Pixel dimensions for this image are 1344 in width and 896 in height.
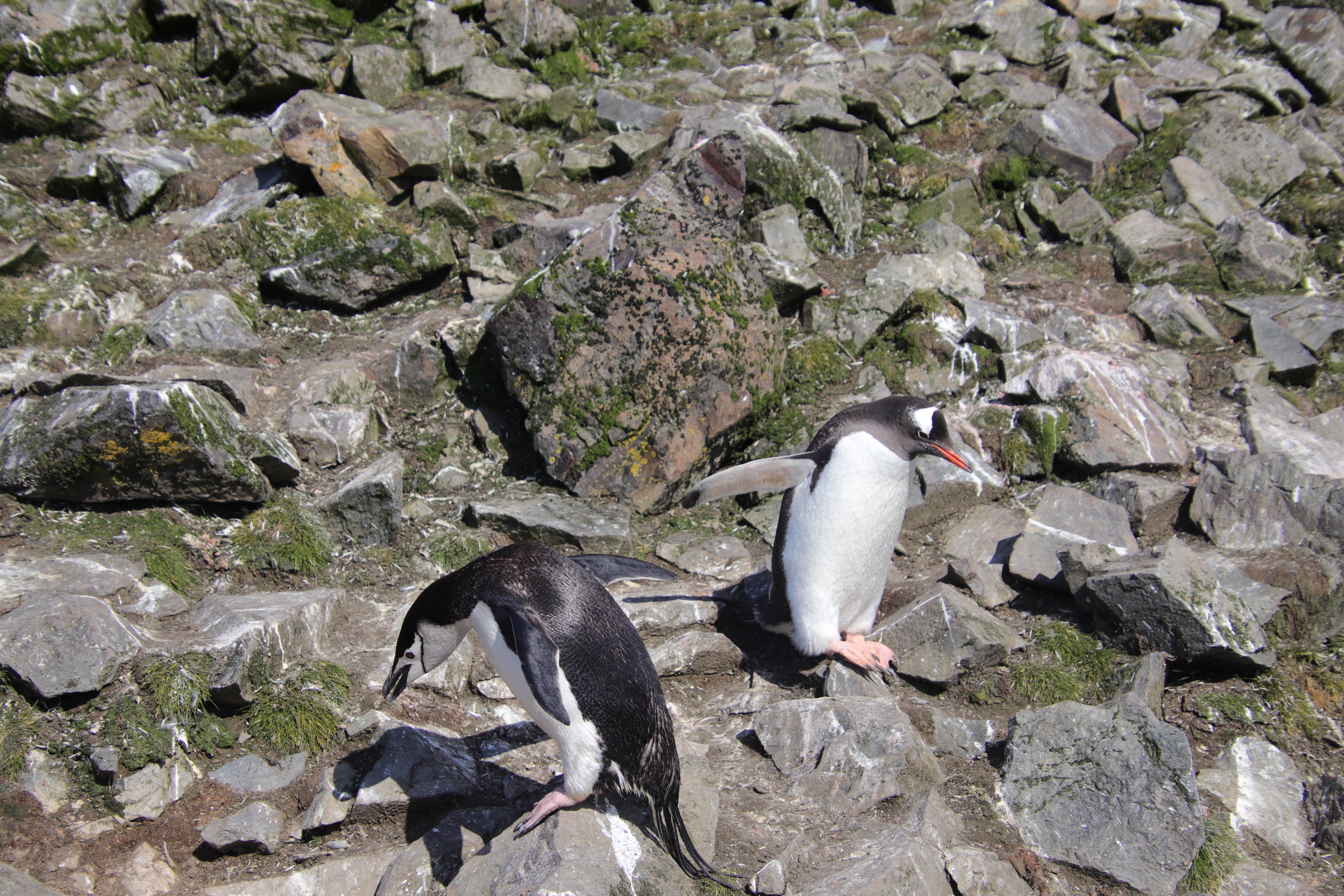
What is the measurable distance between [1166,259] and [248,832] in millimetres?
7677

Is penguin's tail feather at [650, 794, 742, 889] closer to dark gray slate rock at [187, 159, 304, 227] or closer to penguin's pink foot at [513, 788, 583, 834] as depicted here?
penguin's pink foot at [513, 788, 583, 834]

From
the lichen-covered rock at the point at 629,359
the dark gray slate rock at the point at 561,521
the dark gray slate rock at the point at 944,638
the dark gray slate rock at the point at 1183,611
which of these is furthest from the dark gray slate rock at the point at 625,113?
the dark gray slate rock at the point at 1183,611

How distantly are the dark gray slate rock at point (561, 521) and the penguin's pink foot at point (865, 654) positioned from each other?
146 centimetres

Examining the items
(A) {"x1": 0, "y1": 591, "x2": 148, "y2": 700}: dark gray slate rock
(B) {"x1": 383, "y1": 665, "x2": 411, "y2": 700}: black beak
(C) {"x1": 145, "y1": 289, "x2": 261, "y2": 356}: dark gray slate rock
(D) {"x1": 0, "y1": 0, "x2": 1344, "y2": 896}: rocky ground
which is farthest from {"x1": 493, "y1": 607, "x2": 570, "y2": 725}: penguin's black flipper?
(C) {"x1": 145, "y1": 289, "x2": 261, "y2": 356}: dark gray slate rock

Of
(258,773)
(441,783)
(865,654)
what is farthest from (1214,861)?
(258,773)

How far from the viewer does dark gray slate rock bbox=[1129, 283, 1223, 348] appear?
20.5 ft

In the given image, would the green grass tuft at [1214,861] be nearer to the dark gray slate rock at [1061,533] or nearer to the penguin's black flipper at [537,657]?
the dark gray slate rock at [1061,533]

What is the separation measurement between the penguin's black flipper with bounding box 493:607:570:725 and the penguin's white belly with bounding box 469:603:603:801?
0.03 meters

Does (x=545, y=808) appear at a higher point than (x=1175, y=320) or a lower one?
lower

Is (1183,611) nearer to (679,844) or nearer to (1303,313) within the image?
(679,844)

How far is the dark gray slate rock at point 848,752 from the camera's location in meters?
3.12

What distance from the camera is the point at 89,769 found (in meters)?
3.12

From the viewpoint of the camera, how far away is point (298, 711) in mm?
3473

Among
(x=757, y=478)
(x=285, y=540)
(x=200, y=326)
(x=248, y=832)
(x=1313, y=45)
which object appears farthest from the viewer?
(x=1313, y=45)
